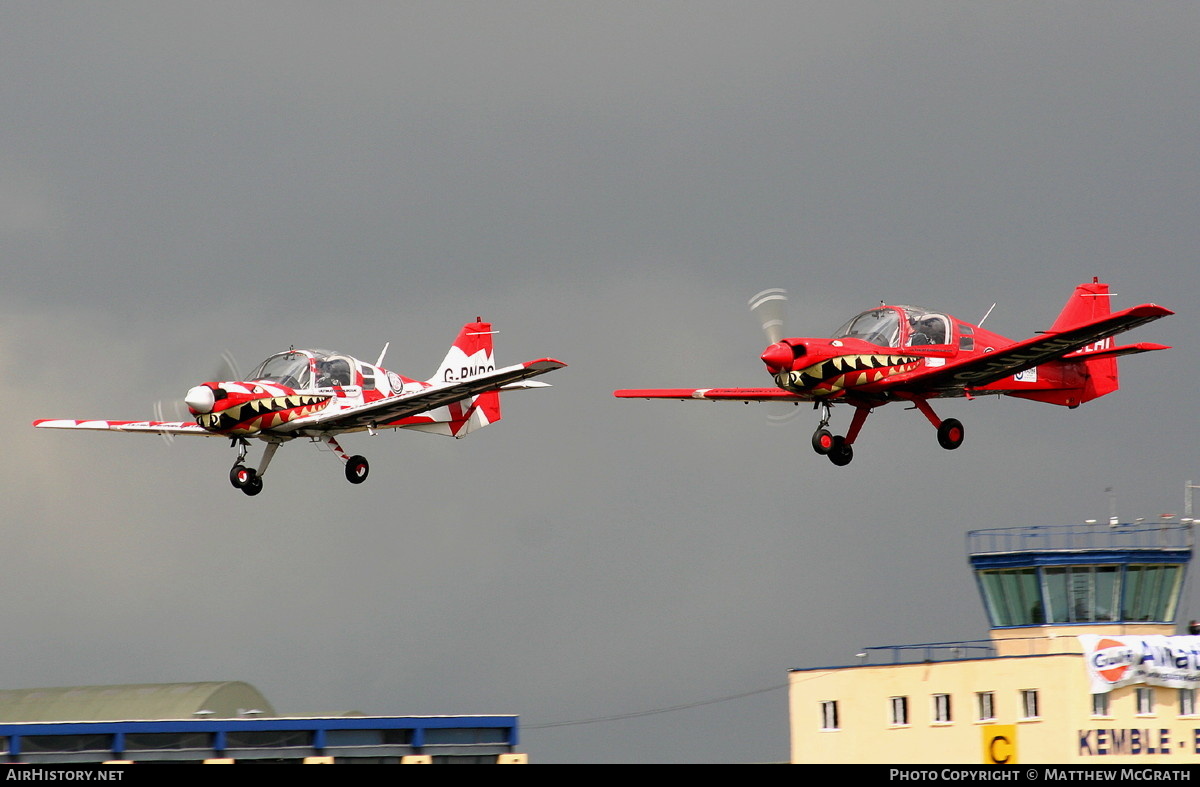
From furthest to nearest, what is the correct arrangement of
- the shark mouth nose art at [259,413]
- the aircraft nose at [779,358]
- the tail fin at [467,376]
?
the tail fin at [467,376]
the shark mouth nose art at [259,413]
the aircraft nose at [779,358]

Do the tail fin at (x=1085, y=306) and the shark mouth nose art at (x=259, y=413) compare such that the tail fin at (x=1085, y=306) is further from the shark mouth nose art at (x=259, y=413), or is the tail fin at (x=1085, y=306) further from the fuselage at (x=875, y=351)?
the shark mouth nose art at (x=259, y=413)

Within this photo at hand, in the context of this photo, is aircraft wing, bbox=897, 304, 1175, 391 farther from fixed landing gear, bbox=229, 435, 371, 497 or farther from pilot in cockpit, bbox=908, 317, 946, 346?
fixed landing gear, bbox=229, 435, 371, 497

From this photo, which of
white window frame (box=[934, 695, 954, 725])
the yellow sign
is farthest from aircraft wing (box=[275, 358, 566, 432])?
the yellow sign

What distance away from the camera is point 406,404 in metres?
38.9

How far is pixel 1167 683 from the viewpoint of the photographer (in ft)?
122

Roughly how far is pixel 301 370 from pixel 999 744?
1682cm

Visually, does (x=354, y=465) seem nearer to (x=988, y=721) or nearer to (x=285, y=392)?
(x=285, y=392)

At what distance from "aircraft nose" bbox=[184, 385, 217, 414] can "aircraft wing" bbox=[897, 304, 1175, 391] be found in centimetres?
1382

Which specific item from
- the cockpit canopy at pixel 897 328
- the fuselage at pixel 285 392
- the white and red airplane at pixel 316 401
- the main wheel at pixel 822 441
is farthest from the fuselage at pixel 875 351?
the fuselage at pixel 285 392

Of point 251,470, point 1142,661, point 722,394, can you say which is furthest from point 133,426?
point 1142,661

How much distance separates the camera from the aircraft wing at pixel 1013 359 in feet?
110

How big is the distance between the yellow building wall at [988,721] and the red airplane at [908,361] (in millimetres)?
5335

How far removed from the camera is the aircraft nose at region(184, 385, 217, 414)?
36.5 m

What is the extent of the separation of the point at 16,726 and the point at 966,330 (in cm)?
2177
